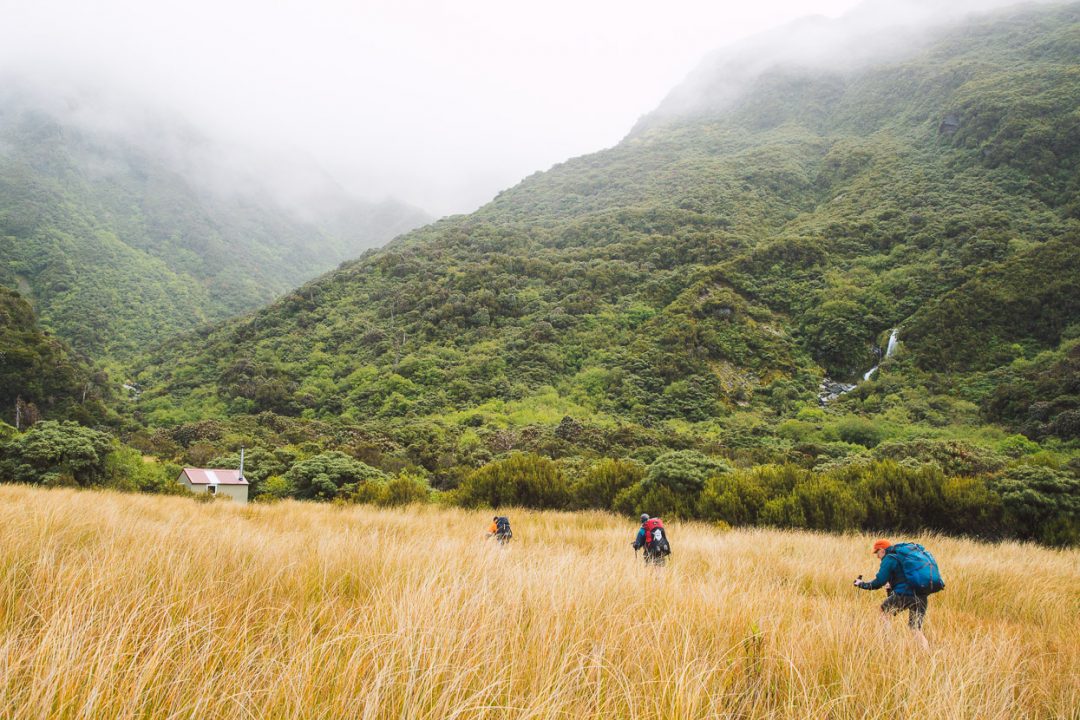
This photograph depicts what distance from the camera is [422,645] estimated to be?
1.75m

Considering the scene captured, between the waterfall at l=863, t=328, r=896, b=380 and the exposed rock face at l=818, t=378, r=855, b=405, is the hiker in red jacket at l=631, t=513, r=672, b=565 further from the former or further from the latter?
the waterfall at l=863, t=328, r=896, b=380

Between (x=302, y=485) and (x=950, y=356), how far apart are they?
140 feet

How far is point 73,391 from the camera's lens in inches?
1439

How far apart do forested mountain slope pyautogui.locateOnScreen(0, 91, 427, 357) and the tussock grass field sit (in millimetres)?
81942

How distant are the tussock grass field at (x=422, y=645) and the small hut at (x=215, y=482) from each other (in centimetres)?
1881

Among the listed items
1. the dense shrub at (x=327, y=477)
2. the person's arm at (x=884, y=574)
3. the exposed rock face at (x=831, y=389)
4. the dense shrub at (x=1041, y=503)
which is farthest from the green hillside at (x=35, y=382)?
the exposed rock face at (x=831, y=389)

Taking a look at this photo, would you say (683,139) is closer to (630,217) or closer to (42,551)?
(630,217)

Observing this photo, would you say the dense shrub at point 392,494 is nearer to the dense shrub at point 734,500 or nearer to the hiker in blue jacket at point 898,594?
the dense shrub at point 734,500

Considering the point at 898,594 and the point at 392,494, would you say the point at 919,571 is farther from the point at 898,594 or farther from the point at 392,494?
the point at 392,494

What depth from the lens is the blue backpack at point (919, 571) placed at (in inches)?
156

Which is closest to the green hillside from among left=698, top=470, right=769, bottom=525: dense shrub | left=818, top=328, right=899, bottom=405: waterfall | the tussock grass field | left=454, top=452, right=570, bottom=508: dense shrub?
left=454, top=452, right=570, bottom=508: dense shrub

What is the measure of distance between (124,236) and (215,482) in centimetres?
11485

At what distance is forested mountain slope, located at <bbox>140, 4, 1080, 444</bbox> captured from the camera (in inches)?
1591

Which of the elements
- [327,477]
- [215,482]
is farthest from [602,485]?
[215,482]
